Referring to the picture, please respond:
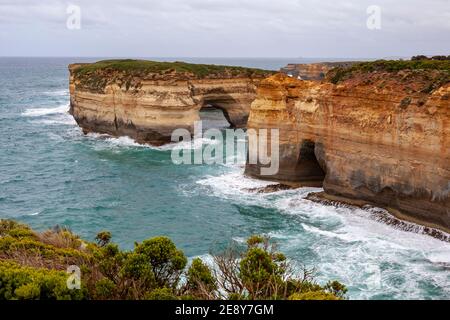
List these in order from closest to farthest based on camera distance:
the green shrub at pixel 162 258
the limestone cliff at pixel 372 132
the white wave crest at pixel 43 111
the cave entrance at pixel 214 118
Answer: the green shrub at pixel 162 258, the limestone cliff at pixel 372 132, the cave entrance at pixel 214 118, the white wave crest at pixel 43 111

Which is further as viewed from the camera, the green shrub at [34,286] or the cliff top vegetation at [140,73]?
the cliff top vegetation at [140,73]

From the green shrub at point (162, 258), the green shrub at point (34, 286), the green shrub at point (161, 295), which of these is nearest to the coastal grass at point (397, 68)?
the green shrub at point (162, 258)

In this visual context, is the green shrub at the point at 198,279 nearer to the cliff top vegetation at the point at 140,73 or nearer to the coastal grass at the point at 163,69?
the cliff top vegetation at the point at 140,73

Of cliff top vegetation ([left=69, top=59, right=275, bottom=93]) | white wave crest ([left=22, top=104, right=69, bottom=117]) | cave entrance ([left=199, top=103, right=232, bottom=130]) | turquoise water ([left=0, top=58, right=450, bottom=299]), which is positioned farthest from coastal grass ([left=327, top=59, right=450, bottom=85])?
white wave crest ([left=22, top=104, right=69, bottom=117])

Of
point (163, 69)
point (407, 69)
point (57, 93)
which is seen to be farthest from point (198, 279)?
point (57, 93)

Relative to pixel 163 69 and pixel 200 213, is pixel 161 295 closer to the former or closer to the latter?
pixel 200 213
